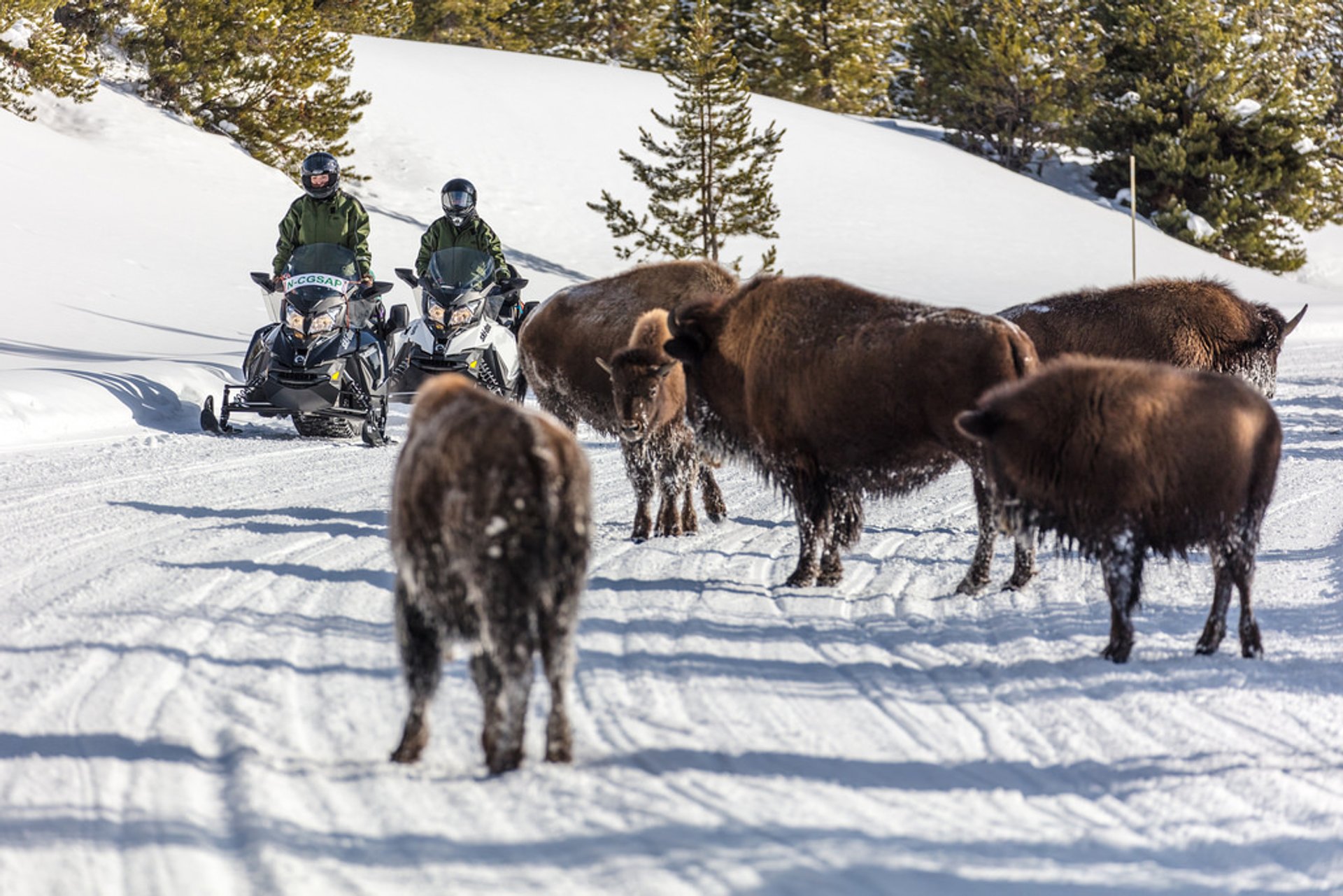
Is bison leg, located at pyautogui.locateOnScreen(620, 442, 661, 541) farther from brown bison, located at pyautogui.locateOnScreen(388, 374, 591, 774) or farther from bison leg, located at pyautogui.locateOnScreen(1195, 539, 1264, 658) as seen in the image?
brown bison, located at pyautogui.locateOnScreen(388, 374, 591, 774)

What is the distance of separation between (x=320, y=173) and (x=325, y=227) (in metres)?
0.49

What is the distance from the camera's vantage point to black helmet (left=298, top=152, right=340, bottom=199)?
12039 millimetres

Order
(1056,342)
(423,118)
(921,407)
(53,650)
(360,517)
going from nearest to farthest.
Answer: (53,650) → (921,407) → (360,517) → (1056,342) → (423,118)

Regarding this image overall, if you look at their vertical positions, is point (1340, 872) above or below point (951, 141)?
below

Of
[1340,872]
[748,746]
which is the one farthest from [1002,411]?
[1340,872]

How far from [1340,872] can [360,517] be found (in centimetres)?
628

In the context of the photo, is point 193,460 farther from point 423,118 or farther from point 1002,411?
point 423,118

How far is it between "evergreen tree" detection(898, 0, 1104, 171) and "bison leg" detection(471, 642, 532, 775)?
49.4m

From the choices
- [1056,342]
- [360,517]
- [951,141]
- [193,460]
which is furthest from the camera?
[951,141]

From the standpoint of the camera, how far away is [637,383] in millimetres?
7473

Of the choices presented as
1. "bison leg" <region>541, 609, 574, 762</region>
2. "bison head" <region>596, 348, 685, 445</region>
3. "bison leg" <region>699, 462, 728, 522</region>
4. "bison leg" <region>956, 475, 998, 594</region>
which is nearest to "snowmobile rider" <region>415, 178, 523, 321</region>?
"bison leg" <region>699, 462, 728, 522</region>

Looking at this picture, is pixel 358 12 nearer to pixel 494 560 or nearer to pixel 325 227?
pixel 325 227

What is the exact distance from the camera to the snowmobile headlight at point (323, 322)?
11.6m

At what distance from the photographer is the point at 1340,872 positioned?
3484 mm
